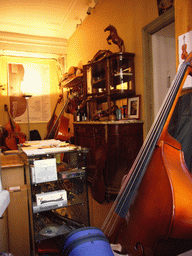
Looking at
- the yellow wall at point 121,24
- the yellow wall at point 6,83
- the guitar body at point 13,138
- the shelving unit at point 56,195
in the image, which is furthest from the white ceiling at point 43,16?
the shelving unit at point 56,195

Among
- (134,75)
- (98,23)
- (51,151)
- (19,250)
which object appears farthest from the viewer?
(98,23)

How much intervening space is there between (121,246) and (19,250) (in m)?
1.08

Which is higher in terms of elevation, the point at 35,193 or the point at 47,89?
the point at 47,89

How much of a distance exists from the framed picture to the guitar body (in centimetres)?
297

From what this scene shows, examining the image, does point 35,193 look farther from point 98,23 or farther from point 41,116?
point 41,116

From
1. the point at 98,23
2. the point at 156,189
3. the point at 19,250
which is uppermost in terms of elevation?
the point at 98,23

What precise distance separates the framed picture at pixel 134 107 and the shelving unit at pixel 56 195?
152 centimetres

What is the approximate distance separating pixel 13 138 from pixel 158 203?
467 cm

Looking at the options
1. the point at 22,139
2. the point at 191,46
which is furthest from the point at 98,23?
the point at 22,139

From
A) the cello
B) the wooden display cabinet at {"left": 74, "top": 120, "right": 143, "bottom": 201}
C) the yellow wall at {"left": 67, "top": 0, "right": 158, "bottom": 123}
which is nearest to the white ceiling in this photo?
the yellow wall at {"left": 67, "top": 0, "right": 158, "bottom": 123}

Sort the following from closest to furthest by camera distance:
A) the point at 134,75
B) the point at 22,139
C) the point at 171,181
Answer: the point at 171,181, the point at 134,75, the point at 22,139

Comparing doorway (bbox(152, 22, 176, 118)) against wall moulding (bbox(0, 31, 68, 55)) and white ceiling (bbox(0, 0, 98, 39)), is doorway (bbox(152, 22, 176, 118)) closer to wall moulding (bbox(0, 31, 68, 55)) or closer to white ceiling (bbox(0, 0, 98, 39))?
white ceiling (bbox(0, 0, 98, 39))

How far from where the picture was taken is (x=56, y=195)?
1.34 metres

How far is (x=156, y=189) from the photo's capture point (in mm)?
727
